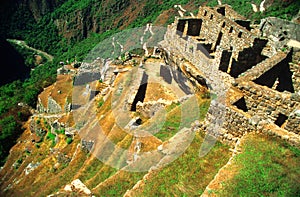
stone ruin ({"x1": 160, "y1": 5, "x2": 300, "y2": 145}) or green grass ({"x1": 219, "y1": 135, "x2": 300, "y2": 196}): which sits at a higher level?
stone ruin ({"x1": 160, "y1": 5, "x2": 300, "y2": 145})

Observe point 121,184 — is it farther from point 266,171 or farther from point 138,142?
point 266,171

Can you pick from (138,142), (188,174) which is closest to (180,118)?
(138,142)

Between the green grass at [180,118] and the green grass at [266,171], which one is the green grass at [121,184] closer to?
the green grass at [180,118]

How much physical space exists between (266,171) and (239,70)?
468 inches

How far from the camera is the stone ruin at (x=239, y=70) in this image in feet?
49.5

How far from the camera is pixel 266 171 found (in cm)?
1266

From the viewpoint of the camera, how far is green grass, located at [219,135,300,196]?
11.9 metres

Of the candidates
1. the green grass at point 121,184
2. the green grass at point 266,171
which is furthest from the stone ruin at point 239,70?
the green grass at point 121,184

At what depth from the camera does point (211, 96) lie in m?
22.8

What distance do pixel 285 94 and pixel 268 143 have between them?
3.03m

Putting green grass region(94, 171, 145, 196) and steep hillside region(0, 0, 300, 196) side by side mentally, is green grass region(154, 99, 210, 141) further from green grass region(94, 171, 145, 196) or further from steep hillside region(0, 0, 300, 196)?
green grass region(94, 171, 145, 196)

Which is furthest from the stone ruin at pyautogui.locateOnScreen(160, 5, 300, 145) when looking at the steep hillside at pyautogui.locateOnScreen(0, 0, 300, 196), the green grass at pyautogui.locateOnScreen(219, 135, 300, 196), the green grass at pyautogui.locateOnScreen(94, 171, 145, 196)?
the green grass at pyautogui.locateOnScreen(94, 171, 145, 196)

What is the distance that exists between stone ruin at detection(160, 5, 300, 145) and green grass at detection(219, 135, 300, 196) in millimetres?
636

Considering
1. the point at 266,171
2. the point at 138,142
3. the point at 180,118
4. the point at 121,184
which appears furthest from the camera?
the point at 138,142
